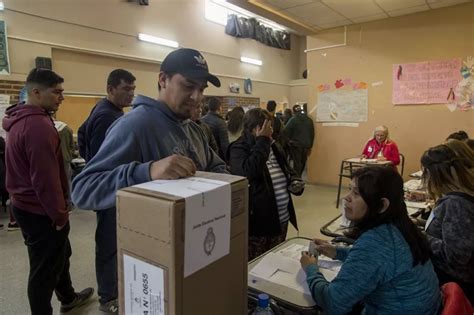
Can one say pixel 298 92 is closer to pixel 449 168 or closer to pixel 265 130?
pixel 265 130

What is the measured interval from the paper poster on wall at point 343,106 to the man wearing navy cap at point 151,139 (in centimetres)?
483

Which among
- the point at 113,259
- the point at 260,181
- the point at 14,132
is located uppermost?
the point at 14,132

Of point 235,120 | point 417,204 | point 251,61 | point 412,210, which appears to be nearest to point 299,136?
point 235,120

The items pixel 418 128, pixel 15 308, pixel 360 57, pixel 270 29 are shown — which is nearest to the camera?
pixel 15 308

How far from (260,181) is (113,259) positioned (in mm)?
1053

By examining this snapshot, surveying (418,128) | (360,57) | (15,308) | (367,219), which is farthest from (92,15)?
(367,219)

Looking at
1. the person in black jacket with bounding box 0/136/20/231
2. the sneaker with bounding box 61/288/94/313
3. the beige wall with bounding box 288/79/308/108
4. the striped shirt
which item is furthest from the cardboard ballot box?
the beige wall with bounding box 288/79/308/108

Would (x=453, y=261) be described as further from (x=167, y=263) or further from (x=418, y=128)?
(x=418, y=128)

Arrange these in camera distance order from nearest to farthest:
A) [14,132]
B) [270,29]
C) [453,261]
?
[453,261] → [14,132] → [270,29]

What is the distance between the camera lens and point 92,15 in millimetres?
5738

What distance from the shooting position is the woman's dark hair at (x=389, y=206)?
1.15m


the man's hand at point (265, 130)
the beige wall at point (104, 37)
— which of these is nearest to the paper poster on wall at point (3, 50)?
the beige wall at point (104, 37)

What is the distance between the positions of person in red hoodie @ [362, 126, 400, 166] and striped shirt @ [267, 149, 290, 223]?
104 inches

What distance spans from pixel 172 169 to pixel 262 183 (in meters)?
1.28
